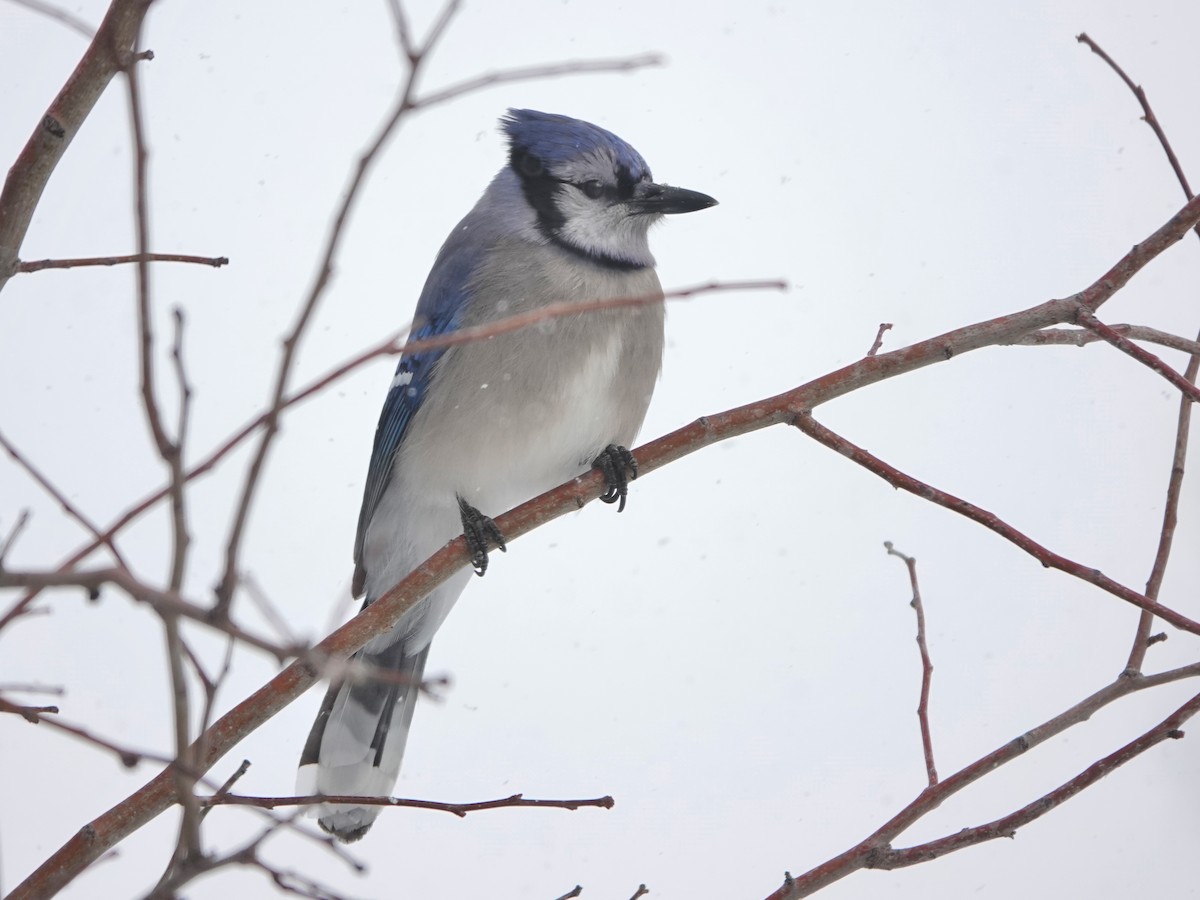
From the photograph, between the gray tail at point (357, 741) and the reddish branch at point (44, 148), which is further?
the gray tail at point (357, 741)

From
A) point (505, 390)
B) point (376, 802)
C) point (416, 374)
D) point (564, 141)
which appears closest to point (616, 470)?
point (505, 390)

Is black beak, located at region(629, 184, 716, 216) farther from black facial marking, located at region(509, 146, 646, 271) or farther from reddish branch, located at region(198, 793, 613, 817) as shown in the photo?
reddish branch, located at region(198, 793, 613, 817)

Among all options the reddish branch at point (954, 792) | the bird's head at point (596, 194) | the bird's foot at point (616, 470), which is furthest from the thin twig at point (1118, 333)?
the bird's head at point (596, 194)

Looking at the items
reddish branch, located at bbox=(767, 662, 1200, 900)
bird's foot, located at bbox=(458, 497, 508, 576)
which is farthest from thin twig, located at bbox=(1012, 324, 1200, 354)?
bird's foot, located at bbox=(458, 497, 508, 576)

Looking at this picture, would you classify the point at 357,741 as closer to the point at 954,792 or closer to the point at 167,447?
the point at 954,792

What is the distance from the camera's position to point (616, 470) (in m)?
2.12

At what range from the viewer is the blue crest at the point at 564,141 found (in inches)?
94.7

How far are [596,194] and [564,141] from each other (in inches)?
5.4

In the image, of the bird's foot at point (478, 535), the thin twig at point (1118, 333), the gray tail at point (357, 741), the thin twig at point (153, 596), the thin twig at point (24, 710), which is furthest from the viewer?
the gray tail at point (357, 741)

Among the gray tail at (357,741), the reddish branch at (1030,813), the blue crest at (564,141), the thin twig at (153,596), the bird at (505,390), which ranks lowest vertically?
the reddish branch at (1030,813)

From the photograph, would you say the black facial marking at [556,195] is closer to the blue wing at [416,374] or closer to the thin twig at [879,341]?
the blue wing at [416,374]

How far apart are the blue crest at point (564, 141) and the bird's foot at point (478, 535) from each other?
814mm

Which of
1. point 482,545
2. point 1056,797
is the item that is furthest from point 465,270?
point 1056,797

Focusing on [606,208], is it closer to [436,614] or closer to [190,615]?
[436,614]
